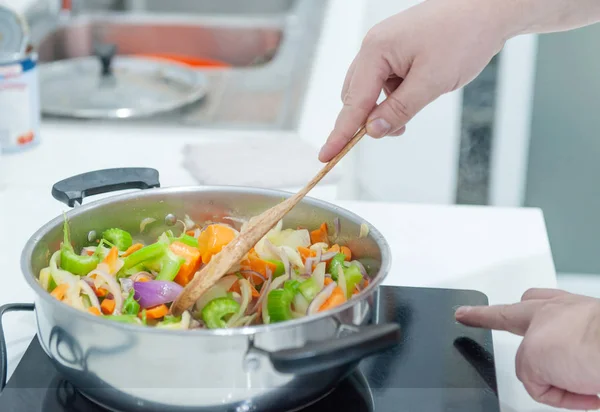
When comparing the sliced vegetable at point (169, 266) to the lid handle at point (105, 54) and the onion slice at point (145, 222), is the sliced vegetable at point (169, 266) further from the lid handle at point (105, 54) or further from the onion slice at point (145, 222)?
the lid handle at point (105, 54)

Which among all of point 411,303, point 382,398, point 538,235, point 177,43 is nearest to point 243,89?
point 177,43

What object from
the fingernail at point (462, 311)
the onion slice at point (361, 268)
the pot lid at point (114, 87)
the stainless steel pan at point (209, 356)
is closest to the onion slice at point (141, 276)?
the stainless steel pan at point (209, 356)

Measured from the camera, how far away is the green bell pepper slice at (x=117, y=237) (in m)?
0.93

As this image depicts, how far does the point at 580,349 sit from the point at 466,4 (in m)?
0.47

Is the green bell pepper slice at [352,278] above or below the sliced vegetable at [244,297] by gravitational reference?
above

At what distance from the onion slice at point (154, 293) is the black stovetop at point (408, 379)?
108mm

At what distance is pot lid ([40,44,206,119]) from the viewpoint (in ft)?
6.05

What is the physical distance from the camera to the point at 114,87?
6.68ft

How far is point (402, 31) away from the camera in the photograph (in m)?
1.00

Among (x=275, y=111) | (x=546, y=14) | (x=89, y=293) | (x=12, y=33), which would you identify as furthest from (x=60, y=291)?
(x=275, y=111)

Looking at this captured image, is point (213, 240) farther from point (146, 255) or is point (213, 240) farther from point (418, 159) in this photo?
point (418, 159)

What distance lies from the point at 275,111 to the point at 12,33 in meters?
0.58

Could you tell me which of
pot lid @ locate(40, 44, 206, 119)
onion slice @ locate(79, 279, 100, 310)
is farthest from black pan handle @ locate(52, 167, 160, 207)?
pot lid @ locate(40, 44, 206, 119)

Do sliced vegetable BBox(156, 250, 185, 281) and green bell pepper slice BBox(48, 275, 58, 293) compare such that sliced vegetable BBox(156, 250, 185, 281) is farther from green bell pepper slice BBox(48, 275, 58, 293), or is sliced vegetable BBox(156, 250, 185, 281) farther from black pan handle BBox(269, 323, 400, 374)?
black pan handle BBox(269, 323, 400, 374)
